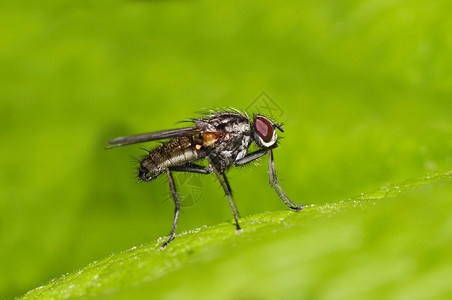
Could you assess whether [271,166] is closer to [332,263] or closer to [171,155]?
[171,155]

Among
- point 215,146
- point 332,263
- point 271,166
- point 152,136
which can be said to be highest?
point 215,146

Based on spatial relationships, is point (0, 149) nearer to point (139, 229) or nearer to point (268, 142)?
point (139, 229)

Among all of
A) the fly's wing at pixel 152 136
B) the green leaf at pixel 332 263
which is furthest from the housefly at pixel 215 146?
the green leaf at pixel 332 263

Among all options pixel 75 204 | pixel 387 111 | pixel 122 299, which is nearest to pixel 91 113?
pixel 75 204

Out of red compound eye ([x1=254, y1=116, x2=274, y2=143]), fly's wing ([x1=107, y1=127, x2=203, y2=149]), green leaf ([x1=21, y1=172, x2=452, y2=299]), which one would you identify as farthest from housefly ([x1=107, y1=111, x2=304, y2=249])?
green leaf ([x1=21, y1=172, x2=452, y2=299])

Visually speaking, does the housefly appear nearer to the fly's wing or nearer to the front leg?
the front leg

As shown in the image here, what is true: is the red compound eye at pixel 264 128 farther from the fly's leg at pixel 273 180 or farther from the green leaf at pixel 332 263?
the green leaf at pixel 332 263

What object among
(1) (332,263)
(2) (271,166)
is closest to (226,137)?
(2) (271,166)
